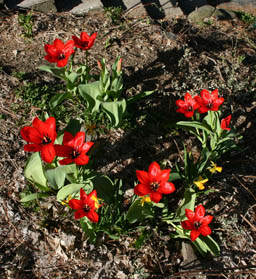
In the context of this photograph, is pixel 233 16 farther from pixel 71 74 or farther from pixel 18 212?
pixel 18 212

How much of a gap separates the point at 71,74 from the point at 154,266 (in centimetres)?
176

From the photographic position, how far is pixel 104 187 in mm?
2412

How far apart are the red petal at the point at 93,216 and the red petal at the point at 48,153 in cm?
45

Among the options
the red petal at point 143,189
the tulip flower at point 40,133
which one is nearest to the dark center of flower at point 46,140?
the tulip flower at point 40,133

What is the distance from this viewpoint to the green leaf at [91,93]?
2.73 m

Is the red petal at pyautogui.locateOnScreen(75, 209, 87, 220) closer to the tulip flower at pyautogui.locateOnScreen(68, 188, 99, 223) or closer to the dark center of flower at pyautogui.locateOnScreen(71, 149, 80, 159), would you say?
the tulip flower at pyautogui.locateOnScreen(68, 188, 99, 223)

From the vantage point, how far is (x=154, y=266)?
2.48m

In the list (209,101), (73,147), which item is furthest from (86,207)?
(209,101)

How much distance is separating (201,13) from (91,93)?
9.33ft

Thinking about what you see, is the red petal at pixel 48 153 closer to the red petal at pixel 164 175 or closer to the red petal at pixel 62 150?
the red petal at pixel 62 150

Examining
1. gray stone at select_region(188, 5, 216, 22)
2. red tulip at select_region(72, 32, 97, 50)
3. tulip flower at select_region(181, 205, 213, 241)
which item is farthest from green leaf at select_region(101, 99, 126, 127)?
gray stone at select_region(188, 5, 216, 22)

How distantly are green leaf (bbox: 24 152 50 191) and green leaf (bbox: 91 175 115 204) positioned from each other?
1.40ft

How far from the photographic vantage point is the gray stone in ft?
15.2

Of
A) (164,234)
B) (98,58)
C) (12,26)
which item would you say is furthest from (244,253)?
(12,26)
